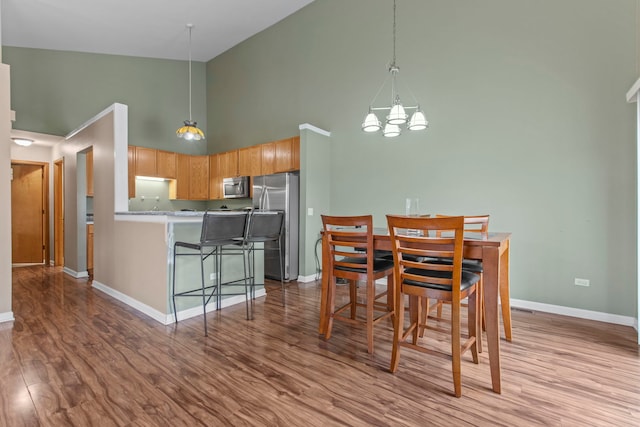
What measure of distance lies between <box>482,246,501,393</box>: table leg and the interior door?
7.87 metres

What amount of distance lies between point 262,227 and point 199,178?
397cm

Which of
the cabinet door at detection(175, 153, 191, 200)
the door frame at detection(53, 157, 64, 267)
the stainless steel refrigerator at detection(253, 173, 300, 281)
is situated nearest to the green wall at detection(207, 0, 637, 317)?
the stainless steel refrigerator at detection(253, 173, 300, 281)

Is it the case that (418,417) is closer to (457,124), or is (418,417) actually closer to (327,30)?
(457,124)

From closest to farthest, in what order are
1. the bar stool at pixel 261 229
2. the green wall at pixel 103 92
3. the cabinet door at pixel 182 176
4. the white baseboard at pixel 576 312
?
1. the white baseboard at pixel 576 312
2. the bar stool at pixel 261 229
3. the green wall at pixel 103 92
4. the cabinet door at pixel 182 176

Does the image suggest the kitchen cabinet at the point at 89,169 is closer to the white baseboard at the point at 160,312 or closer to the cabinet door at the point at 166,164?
the cabinet door at the point at 166,164

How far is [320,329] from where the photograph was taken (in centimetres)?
267

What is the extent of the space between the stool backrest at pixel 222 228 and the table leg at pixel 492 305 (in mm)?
2103

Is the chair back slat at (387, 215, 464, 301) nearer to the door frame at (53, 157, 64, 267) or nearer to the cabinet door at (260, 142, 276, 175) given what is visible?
the cabinet door at (260, 142, 276, 175)

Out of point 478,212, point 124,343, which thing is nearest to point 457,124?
point 478,212

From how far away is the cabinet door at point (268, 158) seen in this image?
208 inches

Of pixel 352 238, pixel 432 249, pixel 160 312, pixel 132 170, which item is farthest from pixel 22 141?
pixel 432 249

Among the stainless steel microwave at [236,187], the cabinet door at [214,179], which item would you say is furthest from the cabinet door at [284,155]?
the cabinet door at [214,179]

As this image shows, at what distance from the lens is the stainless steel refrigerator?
4.62 metres

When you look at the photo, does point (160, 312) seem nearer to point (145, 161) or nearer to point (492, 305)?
point (492, 305)
